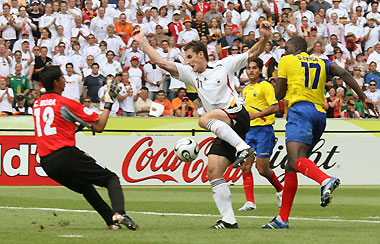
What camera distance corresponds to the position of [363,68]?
28719 millimetres

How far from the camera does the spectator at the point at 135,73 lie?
1013 inches

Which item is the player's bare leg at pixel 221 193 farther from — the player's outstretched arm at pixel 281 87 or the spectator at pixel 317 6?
the spectator at pixel 317 6

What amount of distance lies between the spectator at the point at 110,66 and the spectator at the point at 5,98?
3.36 m

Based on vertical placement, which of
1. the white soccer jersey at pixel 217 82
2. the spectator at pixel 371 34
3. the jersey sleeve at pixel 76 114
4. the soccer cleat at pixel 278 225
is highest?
the white soccer jersey at pixel 217 82

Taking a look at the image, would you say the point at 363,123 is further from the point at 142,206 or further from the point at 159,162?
the point at 142,206

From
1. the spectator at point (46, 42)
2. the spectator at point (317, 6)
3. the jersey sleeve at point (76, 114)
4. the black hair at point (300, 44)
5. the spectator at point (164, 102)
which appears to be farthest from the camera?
the spectator at point (317, 6)

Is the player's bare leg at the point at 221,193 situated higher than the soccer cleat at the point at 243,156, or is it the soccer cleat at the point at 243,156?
the soccer cleat at the point at 243,156

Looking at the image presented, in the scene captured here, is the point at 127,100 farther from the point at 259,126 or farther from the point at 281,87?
the point at 281,87

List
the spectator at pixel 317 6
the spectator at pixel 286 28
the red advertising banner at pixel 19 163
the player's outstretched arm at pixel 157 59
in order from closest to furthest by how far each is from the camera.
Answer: the player's outstretched arm at pixel 157 59 < the red advertising banner at pixel 19 163 < the spectator at pixel 286 28 < the spectator at pixel 317 6

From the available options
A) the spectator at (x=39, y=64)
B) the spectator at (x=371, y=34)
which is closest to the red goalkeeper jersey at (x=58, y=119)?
the spectator at (x=39, y=64)

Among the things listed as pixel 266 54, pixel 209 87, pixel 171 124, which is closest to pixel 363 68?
pixel 266 54

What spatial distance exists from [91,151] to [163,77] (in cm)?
563

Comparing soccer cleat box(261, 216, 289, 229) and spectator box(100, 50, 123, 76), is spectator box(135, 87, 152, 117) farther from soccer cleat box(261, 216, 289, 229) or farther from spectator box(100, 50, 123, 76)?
soccer cleat box(261, 216, 289, 229)

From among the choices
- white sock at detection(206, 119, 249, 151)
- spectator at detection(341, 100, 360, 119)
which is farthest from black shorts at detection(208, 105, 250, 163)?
spectator at detection(341, 100, 360, 119)
